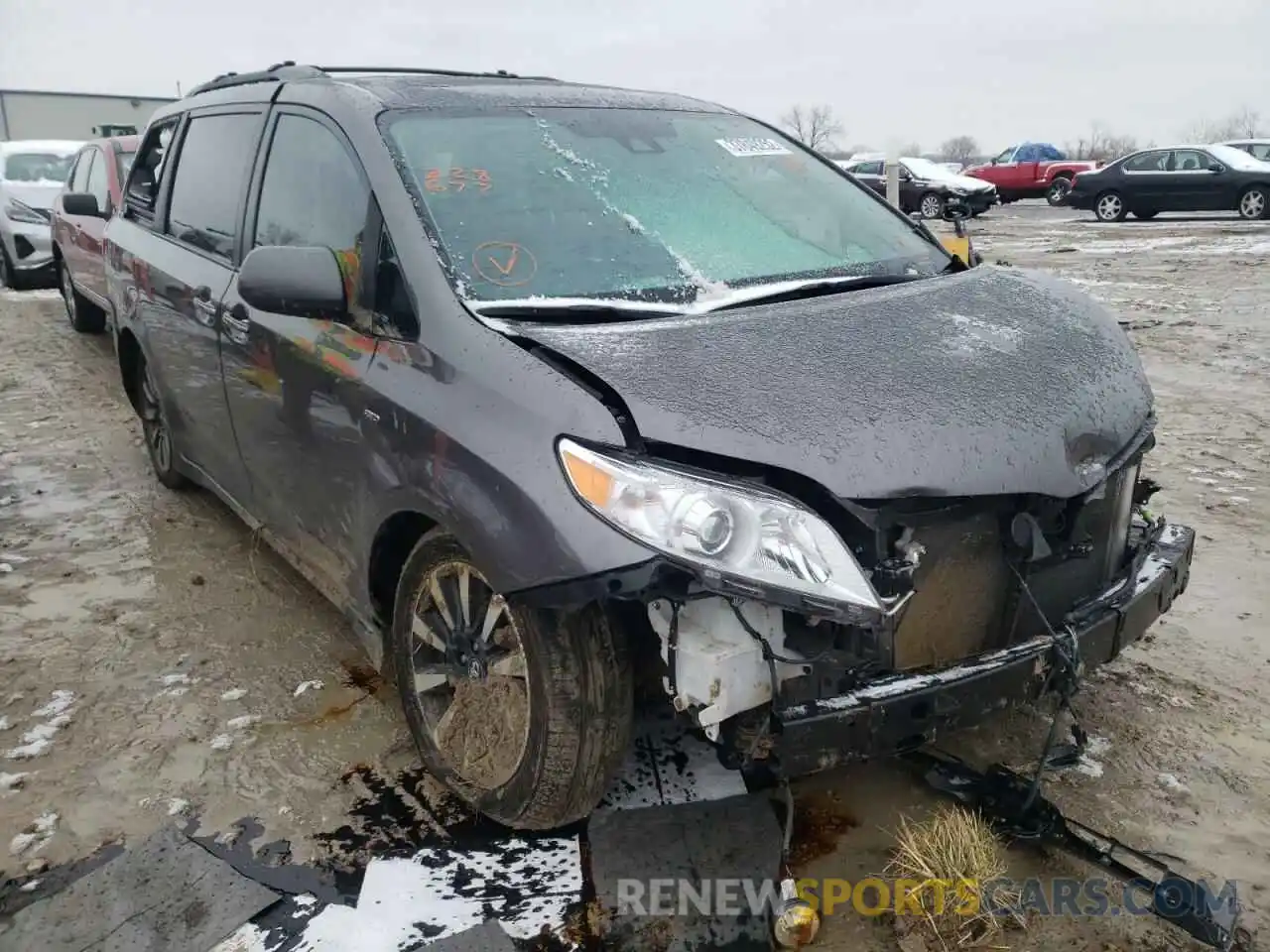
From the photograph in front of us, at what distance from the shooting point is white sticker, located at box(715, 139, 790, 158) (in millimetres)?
3330

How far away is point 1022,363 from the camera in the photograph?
2.35 meters

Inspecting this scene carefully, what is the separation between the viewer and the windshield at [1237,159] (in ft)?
56.2

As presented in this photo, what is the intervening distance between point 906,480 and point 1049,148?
27867mm

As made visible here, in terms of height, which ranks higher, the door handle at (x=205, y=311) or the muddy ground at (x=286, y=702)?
the door handle at (x=205, y=311)

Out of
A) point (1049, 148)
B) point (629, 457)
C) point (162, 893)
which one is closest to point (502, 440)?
point (629, 457)

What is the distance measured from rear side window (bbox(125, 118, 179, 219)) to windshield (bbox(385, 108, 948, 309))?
228 cm

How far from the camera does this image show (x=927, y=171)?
2230 cm

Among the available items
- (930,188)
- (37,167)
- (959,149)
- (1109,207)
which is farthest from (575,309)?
(959,149)

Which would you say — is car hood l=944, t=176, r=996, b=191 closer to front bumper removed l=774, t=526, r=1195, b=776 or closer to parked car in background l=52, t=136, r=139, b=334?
parked car in background l=52, t=136, r=139, b=334

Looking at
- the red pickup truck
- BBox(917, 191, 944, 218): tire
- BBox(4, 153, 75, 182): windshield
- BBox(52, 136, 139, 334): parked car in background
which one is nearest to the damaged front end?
BBox(52, 136, 139, 334): parked car in background

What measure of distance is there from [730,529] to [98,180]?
320 inches

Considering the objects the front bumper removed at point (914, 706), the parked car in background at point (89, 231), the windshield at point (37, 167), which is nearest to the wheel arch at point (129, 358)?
the parked car in background at point (89, 231)

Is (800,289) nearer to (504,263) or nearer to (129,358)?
(504,263)

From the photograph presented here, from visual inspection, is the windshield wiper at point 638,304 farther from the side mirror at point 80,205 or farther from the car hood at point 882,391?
the side mirror at point 80,205
